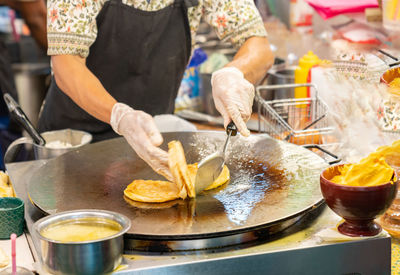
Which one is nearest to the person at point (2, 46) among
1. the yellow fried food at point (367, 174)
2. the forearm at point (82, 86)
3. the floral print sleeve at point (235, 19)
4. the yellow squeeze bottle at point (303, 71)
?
the forearm at point (82, 86)

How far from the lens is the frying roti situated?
1.62m

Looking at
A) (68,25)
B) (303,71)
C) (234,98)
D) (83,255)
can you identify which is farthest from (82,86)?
(303,71)

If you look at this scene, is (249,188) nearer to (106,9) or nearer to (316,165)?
(316,165)

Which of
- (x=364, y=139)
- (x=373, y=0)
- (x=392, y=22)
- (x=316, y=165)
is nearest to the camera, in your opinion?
(x=316, y=165)

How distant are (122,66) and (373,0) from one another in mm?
1576

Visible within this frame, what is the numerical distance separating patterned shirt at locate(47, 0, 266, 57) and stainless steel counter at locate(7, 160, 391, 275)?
3.09 ft

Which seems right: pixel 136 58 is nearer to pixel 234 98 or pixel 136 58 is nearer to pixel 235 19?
pixel 235 19

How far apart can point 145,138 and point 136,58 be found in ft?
3.02

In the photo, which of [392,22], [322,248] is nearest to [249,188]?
[322,248]

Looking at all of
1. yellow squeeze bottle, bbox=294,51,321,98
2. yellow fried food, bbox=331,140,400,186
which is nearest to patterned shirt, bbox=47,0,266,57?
yellow squeeze bottle, bbox=294,51,321,98

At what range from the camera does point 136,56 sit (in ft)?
8.41

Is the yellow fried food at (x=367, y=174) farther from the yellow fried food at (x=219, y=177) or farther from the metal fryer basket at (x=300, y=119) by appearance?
the metal fryer basket at (x=300, y=119)

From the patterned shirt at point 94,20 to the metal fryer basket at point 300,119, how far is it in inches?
12.1

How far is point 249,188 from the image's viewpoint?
1718mm
